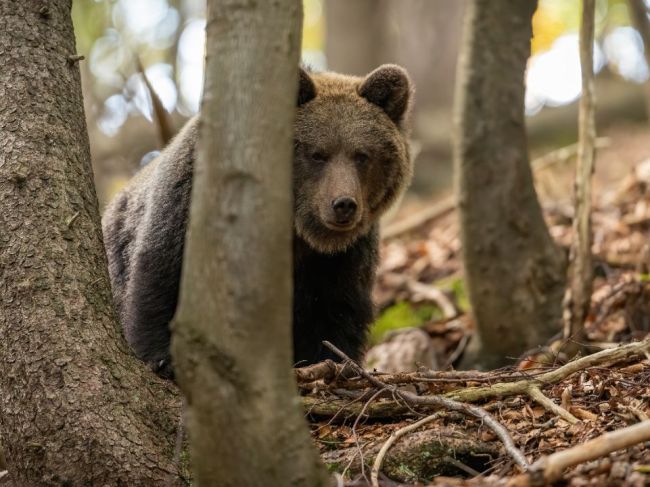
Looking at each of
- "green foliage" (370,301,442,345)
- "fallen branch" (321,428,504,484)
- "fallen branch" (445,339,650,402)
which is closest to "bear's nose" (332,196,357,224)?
"fallen branch" (445,339,650,402)

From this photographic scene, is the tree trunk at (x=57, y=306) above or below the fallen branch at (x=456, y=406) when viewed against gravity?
above

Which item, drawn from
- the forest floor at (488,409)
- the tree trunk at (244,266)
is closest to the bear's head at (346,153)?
the forest floor at (488,409)

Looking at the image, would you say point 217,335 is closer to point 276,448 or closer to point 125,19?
point 276,448

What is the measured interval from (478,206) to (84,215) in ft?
13.5

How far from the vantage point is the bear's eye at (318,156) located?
596 cm

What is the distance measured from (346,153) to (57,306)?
273cm

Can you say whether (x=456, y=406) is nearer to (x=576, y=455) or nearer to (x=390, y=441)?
(x=390, y=441)

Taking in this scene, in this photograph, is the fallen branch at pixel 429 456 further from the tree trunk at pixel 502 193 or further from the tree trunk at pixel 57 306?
the tree trunk at pixel 502 193

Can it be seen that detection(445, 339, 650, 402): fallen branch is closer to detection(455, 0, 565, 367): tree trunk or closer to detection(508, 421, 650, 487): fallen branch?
detection(508, 421, 650, 487): fallen branch

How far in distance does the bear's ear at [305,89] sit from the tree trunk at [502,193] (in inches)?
76.9

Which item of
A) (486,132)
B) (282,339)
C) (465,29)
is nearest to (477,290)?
(486,132)

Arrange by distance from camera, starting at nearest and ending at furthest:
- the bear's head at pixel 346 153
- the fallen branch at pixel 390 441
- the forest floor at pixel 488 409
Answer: the fallen branch at pixel 390 441
the forest floor at pixel 488 409
the bear's head at pixel 346 153

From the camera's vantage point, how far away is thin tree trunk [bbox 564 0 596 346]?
668 cm

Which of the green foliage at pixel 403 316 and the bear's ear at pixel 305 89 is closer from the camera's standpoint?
the bear's ear at pixel 305 89
